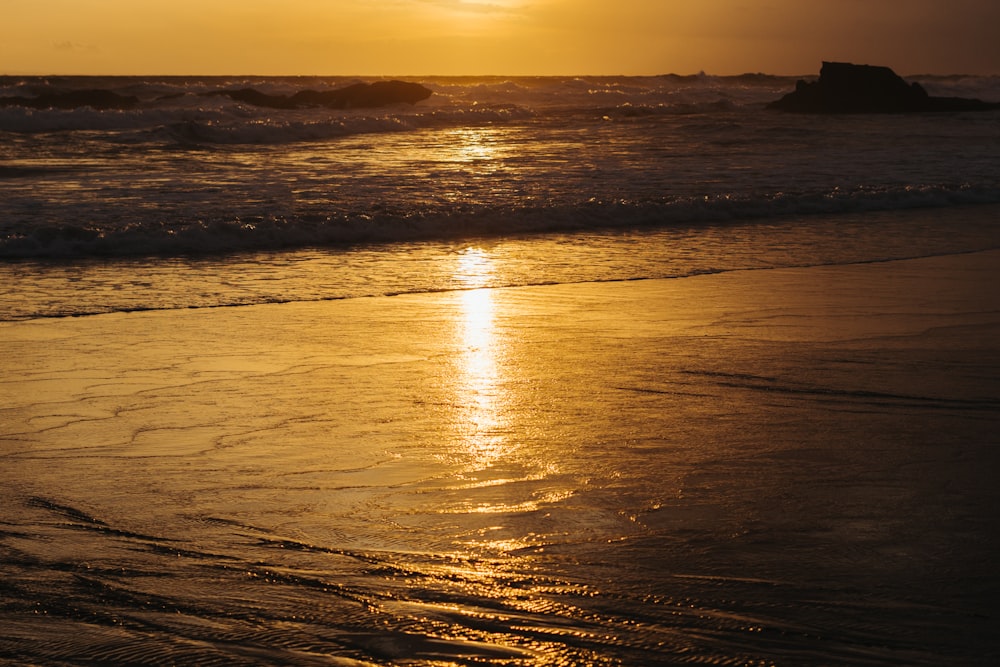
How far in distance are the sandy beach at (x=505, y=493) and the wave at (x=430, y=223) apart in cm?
443

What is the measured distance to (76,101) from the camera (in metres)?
39.9

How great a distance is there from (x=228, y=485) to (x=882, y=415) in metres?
2.79

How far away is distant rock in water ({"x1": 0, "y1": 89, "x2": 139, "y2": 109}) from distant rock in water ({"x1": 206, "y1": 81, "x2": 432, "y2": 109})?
4.89 meters

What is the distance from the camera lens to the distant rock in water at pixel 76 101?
38844mm

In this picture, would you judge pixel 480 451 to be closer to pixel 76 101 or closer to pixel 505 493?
pixel 505 493

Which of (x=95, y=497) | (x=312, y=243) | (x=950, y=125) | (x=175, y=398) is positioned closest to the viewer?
(x=95, y=497)

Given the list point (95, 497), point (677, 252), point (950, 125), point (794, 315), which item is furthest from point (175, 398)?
point (950, 125)

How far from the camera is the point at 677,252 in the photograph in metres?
10.8

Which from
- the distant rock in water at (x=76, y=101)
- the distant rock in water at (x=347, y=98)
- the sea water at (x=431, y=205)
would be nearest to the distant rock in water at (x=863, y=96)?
the sea water at (x=431, y=205)

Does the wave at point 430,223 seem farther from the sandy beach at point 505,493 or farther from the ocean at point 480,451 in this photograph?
A: the sandy beach at point 505,493

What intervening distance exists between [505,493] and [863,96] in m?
41.8

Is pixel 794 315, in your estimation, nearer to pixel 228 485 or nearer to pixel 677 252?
pixel 677 252

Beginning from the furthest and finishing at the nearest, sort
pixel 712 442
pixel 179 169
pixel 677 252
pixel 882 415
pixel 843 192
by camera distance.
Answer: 1. pixel 179 169
2. pixel 843 192
3. pixel 677 252
4. pixel 882 415
5. pixel 712 442

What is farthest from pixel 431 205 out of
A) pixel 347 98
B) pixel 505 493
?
pixel 347 98
